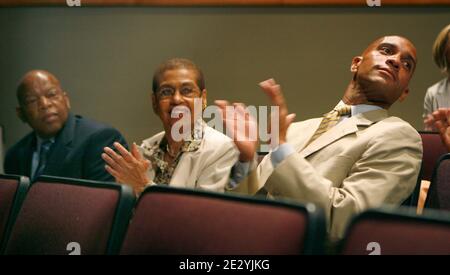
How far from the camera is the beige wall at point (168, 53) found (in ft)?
5.09

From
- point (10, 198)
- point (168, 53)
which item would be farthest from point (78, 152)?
point (10, 198)

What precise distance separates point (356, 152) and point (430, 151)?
7.8 inches

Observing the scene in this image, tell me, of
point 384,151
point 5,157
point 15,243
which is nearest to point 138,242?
point 15,243

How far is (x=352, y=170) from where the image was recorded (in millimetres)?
842

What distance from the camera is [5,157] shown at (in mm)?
1440

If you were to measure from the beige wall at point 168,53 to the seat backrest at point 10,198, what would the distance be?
2.66ft

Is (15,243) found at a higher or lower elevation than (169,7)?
lower

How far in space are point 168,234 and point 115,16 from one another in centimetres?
116

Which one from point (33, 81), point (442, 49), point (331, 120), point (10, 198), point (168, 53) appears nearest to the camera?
point (10, 198)

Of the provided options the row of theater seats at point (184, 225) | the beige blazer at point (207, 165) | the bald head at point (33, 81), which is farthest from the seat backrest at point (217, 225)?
the bald head at point (33, 81)

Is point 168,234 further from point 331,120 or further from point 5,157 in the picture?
point 5,157

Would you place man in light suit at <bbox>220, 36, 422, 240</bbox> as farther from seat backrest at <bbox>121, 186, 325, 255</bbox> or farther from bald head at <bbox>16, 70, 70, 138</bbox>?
bald head at <bbox>16, 70, 70, 138</bbox>

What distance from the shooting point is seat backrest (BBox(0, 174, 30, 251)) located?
0.72 m

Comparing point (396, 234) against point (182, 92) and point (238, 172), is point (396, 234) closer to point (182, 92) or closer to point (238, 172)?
point (238, 172)
